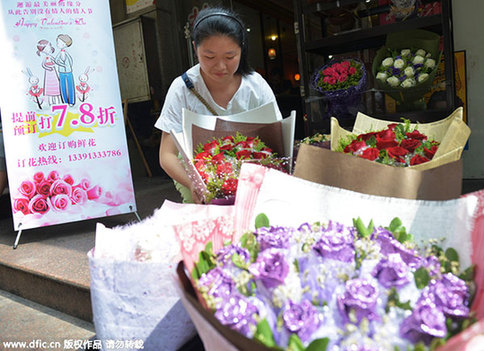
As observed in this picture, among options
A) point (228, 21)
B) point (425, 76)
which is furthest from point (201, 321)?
point (425, 76)

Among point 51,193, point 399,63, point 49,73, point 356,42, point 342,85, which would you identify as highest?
point 356,42

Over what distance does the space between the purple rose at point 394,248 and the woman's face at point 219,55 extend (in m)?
1.31

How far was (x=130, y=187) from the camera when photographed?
3168 millimetres

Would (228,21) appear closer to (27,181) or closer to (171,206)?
(171,206)

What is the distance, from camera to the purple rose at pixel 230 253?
679 millimetres

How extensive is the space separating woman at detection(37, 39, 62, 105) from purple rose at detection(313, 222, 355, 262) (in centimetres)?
272

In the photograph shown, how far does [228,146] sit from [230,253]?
0.65 metres

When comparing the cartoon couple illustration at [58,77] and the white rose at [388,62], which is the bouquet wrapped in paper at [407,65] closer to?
the white rose at [388,62]

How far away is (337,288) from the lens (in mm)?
615

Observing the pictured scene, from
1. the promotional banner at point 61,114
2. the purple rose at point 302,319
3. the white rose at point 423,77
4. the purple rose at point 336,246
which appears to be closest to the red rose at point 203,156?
the purple rose at point 336,246

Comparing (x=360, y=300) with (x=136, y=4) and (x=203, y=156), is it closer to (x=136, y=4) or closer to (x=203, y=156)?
(x=203, y=156)

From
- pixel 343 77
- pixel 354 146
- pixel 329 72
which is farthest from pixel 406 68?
pixel 354 146

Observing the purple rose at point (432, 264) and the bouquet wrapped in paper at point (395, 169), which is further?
the bouquet wrapped in paper at point (395, 169)

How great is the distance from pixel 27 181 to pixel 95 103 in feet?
2.40
